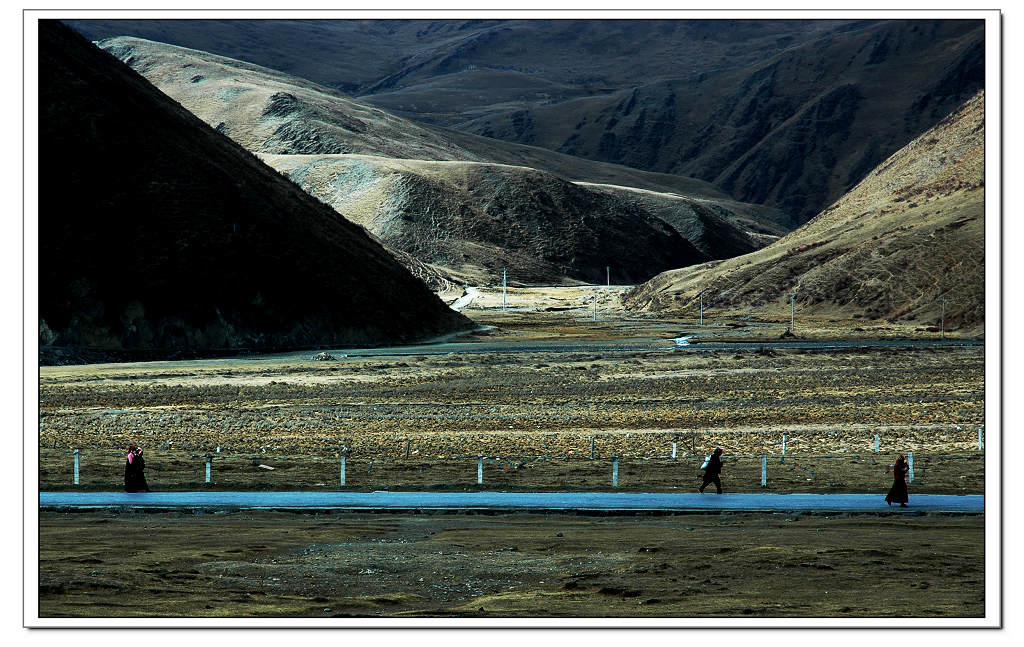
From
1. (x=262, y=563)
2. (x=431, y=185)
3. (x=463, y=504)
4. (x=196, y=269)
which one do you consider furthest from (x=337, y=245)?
(x=431, y=185)

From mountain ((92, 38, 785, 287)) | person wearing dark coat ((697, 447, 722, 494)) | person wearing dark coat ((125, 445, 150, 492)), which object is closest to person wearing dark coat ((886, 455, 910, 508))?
person wearing dark coat ((697, 447, 722, 494))

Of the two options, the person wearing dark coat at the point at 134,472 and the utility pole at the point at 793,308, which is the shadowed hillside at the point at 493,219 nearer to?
the utility pole at the point at 793,308

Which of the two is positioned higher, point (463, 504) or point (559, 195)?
point (559, 195)

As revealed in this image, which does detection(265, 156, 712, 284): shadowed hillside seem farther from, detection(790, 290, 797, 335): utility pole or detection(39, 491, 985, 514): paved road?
detection(39, 491, 985, 514): paved road

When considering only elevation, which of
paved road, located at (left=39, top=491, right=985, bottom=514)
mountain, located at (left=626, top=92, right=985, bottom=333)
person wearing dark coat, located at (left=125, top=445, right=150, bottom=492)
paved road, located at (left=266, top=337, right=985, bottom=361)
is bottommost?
paved road, located at (left=39, top=491, right=985, bottom=514)

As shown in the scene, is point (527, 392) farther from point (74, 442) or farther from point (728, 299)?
point (728, 299)

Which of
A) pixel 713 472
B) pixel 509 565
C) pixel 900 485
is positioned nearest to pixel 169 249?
pixel 713 472
